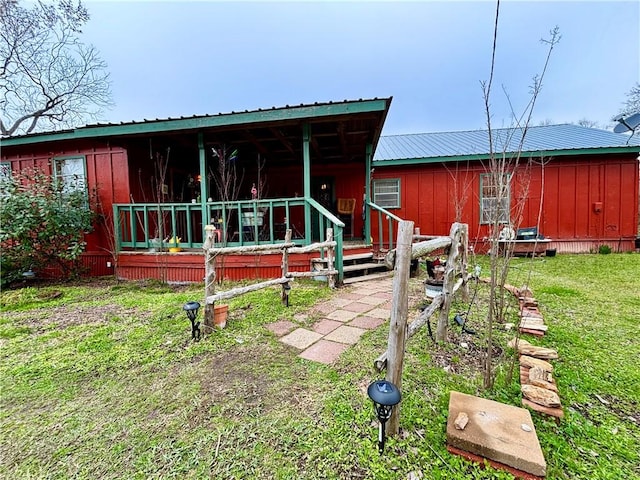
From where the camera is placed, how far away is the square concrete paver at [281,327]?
2.99 metres

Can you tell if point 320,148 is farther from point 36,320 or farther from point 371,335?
point 36,320

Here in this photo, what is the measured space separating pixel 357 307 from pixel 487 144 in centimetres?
883

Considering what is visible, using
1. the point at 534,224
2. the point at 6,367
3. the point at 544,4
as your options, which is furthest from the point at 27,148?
the point at 534,224

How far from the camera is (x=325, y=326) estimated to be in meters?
3.12

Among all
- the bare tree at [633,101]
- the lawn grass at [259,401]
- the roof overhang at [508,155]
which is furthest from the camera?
the bare tree at [633,101]

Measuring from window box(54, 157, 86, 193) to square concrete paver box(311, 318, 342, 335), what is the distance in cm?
649

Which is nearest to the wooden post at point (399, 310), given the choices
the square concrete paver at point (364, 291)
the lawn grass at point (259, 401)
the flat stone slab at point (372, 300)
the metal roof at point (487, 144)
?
the lawn grass at point (259, 401)

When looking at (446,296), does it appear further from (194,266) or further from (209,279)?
(194,266)

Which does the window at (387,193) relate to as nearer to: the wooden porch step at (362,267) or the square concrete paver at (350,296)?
the wooden porch step at (362,267)

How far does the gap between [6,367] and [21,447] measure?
1412 millimetres

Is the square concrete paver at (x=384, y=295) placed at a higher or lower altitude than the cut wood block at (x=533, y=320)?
lower

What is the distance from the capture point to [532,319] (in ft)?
9.71

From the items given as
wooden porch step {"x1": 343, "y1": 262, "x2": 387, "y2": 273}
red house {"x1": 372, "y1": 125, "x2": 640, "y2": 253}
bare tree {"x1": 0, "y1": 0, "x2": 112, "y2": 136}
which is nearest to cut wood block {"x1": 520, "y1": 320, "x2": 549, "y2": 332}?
wooden porch step {"x1": 343, "y1": 262, "x2": 387, "y2": 273}

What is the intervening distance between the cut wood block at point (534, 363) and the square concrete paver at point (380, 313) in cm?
138
